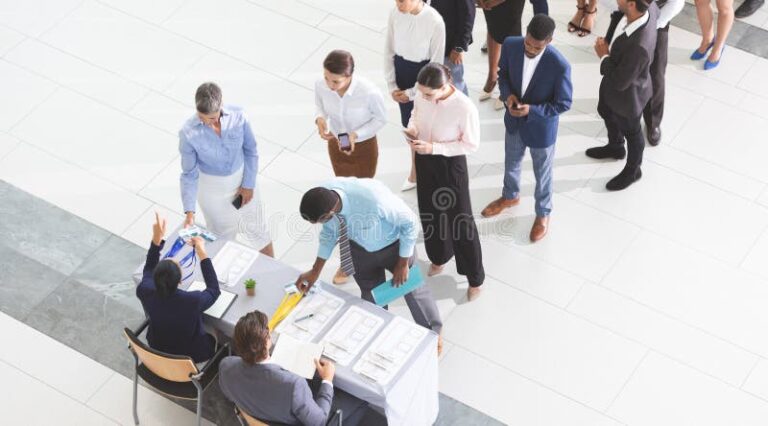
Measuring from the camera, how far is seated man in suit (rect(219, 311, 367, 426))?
444cm

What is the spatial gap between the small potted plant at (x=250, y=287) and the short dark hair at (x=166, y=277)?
1.51 ft

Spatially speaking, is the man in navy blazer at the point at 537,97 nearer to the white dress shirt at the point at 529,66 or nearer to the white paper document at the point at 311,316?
the white dress shirt at the point at 529,66

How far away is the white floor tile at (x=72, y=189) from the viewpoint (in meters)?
6.59

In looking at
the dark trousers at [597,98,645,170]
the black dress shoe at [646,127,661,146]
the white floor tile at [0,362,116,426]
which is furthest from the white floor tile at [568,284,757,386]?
the white floor tile at [0,362,116,426]

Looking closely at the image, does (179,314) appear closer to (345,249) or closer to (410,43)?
(345,249)

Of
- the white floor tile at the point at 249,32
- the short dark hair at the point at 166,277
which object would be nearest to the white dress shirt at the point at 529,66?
the short dark hair at the point at 166,277

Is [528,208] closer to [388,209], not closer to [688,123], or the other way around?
[688,123]

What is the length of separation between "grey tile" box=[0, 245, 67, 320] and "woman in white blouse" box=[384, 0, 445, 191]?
237 cm

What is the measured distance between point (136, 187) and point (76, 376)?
152cm

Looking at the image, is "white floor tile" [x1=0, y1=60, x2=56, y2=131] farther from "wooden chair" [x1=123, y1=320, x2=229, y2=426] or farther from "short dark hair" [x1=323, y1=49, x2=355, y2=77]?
"short dark hair" [x1=323, y1=49, x2=355, y2=77]

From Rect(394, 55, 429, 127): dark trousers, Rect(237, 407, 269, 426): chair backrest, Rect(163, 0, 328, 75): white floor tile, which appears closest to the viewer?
Rect(237, 407, 269, 426): chair backrest

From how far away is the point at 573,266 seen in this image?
623 centimetres

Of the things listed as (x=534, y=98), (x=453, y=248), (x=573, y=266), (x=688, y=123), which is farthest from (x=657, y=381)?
(x=688, y=123)

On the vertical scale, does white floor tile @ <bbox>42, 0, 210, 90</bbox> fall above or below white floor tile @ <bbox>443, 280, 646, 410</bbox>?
above
